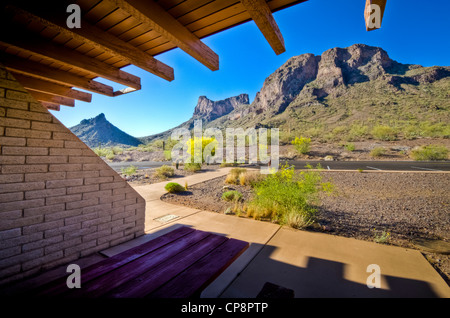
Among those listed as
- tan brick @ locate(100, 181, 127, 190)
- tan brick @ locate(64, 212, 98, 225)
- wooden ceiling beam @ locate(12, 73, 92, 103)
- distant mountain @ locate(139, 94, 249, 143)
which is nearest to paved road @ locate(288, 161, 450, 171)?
tan brick @ locate(100, 181, 127, 190)

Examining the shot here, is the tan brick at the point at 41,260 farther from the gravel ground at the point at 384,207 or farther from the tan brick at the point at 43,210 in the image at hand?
the gravel ground at the point at 384,207

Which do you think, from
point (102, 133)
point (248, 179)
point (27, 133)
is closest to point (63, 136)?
point (27, 133)

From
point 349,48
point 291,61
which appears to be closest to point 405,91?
point 349,48

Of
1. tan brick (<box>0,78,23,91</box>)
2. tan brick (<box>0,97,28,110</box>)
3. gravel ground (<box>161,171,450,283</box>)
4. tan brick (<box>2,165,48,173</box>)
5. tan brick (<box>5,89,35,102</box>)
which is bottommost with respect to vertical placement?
gravel ground (<box>161,171,450,283</box>)

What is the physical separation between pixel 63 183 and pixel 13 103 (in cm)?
91

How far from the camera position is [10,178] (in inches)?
73.4

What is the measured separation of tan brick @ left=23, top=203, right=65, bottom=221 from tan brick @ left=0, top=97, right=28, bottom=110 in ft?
3.40

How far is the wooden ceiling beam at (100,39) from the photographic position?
4.83 ft

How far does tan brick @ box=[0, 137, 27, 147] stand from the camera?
182 cm

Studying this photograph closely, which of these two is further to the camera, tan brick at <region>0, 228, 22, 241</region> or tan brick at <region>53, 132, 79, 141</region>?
tan brick at <region>53, 132, 79, 141</region>

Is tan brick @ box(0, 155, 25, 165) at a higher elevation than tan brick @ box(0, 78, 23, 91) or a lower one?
lower

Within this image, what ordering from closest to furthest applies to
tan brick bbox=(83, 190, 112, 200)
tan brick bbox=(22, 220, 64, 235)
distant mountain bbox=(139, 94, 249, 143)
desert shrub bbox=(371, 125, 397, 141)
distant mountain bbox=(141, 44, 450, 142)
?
tan brick bbox=(22, 220, 64, 235), tan brick bbox=(83, 190, 112, 200), desert shrub bbox=(371, 125, 397, 141), distant mountain bbox=(141, 44, 450, 142), distant mountain bbox=(139, 94, 249, 143)

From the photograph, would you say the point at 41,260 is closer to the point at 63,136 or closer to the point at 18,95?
the point at 63,136

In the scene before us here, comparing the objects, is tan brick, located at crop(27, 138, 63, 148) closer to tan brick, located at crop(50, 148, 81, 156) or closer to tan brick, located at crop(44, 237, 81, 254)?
tan brick, located at crop(50, 148, 81, 156)
